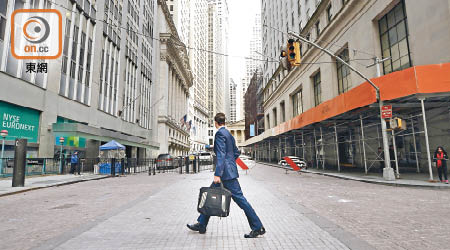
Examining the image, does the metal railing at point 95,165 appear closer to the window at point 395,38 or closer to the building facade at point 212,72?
the window at point 395,38

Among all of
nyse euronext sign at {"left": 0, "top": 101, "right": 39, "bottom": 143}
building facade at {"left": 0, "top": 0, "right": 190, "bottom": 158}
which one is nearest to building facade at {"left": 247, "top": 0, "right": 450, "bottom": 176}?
building facade at {"left": 0, "top": 0, "right": 190, "bottom": 158}

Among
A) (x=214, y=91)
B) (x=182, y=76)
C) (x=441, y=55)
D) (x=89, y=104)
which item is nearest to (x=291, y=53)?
(x=441, y=55)

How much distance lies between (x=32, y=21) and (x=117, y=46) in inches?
582

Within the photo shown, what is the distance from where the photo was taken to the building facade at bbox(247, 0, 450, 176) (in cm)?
1241

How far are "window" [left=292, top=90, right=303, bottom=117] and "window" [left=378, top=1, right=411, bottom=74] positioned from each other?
17.1 metres

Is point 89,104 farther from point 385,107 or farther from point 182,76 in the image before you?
point 182,76

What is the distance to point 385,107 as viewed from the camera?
41.8 ft

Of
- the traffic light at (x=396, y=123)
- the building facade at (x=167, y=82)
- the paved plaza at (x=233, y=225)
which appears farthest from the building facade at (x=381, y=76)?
the building facade at (x=167, y=82)

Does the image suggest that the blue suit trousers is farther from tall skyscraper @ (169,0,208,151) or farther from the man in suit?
tall skyscraper @ (169,0,208,151)

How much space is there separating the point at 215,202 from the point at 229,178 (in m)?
0.43

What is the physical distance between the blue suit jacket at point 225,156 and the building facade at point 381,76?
10.6m

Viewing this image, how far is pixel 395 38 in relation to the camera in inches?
687

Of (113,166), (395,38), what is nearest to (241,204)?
(113,166)

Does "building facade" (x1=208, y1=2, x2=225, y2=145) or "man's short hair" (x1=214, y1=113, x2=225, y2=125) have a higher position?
"building facade" (x1=208, y1=2, x2=225, y2=145)
